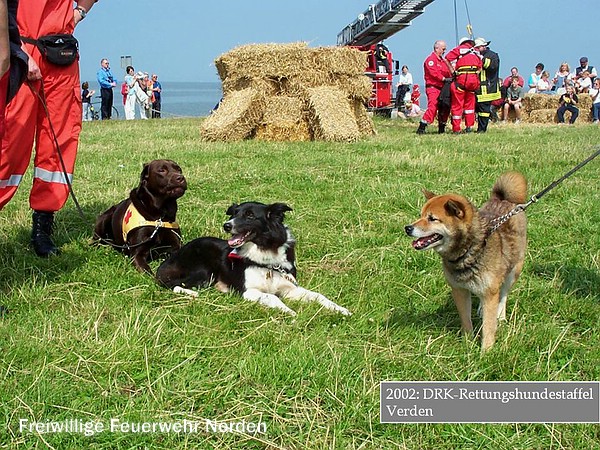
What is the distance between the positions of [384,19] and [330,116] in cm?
1747

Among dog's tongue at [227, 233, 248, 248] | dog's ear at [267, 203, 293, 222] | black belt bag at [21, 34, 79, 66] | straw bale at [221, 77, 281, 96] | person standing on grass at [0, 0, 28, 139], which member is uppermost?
straw bale at [221, 77, 281, 96]

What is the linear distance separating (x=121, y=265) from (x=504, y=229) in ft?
9.46

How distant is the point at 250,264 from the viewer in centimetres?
413

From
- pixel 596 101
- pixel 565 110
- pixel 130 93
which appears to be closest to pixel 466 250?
pixel 565 110

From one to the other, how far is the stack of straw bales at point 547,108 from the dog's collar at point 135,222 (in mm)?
19028

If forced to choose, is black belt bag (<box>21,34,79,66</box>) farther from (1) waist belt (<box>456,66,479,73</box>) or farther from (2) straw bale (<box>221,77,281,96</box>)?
(1) waist belt (<box>456,66,479,73</box>)

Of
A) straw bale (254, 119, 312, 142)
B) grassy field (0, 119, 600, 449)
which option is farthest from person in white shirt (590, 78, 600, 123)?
grassy field (0, 119, 600, 449)

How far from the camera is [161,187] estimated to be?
189 inches

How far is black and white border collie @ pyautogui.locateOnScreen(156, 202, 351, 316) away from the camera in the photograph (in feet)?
13.3

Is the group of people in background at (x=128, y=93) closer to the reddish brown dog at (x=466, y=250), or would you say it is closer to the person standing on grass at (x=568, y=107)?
the person standing on grass at (x=568, y=107)

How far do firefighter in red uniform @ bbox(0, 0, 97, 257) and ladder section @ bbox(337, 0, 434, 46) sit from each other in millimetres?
24209

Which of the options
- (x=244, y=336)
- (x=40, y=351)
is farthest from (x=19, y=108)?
(x=244, y=336)

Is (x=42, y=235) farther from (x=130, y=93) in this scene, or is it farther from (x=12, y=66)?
(x=130, y=93)

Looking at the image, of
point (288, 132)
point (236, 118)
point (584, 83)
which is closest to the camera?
point (236, 118)
